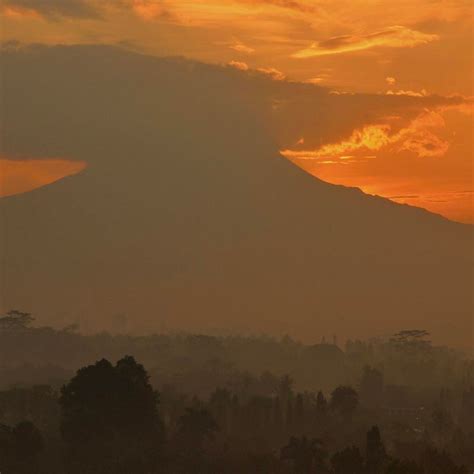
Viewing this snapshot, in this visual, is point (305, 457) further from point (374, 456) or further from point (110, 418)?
point (110, 418)

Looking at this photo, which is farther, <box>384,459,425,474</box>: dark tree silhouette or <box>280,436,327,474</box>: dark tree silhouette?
<box>280,436,327,474</box>: dark tree silhouette

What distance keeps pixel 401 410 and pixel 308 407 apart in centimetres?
1983

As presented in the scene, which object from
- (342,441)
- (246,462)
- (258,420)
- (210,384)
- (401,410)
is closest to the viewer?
(246,462)

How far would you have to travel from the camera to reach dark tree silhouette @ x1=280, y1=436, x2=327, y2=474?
9238 centimetres

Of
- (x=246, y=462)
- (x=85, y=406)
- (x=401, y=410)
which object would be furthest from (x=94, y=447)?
(x=401, y=410)

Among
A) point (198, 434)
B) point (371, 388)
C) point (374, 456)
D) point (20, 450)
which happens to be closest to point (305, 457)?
point (374, 456)

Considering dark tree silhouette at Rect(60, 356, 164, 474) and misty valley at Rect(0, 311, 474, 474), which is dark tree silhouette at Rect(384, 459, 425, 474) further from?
dark tree silhouette at Rect(60, 356, 164, 474)

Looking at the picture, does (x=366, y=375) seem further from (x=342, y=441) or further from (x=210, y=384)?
(x=342, y=441)

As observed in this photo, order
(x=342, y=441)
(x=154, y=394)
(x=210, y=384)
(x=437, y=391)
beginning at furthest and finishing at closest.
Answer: (x=437, y=391)
(x=210, y=384)
(x=342, y=441)
(x=154, y=394)

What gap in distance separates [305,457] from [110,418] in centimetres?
1725

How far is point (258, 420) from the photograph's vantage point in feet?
405

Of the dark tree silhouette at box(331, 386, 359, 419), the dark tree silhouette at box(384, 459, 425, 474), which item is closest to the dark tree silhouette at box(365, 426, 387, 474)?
the dark tree silhouette at box(384, 459, 425, 474)

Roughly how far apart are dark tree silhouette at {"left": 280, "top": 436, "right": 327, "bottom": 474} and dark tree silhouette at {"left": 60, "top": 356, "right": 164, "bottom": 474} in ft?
35.1

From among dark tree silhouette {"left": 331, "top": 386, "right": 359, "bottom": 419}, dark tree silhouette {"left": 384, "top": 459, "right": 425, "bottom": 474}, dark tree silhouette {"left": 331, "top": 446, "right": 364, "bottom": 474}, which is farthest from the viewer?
dark tree silhouette {"left": 331, "top": 386, "right": 359, "bottom": 419}
